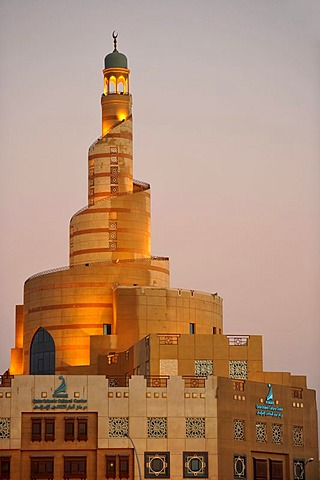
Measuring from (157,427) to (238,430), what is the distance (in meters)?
5.58

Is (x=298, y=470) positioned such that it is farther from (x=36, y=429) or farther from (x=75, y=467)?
(x=36, y=429)

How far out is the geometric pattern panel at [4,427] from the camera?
9050 centimetres

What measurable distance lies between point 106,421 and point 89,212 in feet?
81.8

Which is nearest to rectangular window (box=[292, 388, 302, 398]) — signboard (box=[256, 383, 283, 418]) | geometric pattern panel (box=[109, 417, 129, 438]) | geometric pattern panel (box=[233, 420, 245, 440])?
signboard (box=[256, 383, 283, 418])

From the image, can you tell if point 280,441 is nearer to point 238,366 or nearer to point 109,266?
point 238,366

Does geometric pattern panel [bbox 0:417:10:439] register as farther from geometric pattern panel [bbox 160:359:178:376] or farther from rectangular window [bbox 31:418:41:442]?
geometric pattern panel [bbox 160:359:178:376]

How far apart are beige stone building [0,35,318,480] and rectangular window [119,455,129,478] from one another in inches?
2.5

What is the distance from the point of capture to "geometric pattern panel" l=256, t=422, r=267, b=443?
93.9 meters

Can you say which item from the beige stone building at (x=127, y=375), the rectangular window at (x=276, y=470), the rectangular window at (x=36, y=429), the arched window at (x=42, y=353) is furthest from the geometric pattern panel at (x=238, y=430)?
the arched window at (x=42, y=353)

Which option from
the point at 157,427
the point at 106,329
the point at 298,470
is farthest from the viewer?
the point at 106,329

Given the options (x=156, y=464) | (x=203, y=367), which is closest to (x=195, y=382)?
(x=203, y=367)

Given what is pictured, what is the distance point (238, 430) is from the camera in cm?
9256

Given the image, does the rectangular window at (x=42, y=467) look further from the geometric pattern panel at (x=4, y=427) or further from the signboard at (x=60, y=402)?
the signboard at (x=60, y=402)

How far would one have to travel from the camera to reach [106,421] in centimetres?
9094
